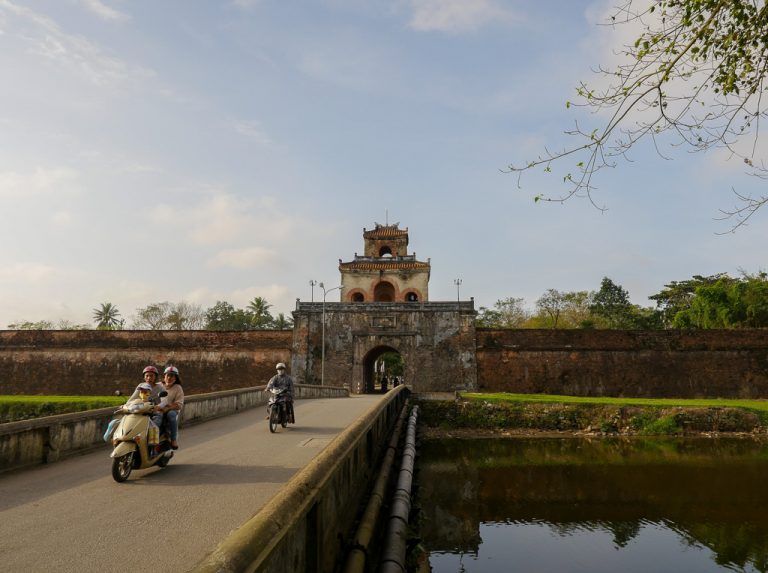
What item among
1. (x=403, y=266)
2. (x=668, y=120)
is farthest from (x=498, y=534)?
(x=403, y=266)

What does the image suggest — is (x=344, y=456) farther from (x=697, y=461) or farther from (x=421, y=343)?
(x=421, y=343)

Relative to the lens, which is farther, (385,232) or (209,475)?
(385,232)

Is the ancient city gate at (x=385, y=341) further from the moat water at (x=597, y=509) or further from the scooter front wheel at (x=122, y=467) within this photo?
the scooter front wheel at (x=122, y=467)

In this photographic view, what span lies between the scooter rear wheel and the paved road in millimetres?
1287

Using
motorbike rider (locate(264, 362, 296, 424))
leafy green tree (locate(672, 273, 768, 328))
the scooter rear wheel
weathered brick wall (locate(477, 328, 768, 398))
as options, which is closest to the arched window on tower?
weathered brick wall (locate(477, 328, 768, 398))

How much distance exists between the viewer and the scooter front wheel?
16.7 ft

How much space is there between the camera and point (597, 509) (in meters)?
9.21

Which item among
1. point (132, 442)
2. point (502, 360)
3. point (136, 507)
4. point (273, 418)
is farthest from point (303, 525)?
point (502, 360)

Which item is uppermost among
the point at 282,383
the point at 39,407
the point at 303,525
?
the point at 282,383

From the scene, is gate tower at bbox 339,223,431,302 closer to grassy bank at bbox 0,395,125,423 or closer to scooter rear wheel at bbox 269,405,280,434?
grassy bank at bbox 0,395,125,423

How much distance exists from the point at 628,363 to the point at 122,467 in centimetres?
2470

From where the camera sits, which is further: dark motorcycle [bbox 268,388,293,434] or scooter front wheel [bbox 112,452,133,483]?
dark motorcycle [bbox 268,388,293,434]

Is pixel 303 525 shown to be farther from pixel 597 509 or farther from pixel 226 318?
pixel 226 318

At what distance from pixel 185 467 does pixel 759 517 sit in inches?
350
